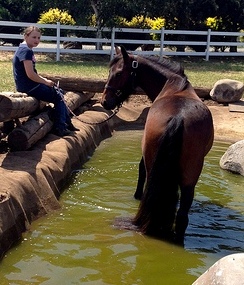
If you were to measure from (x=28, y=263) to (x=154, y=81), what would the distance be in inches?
114

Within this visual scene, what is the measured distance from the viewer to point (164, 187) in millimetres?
5754

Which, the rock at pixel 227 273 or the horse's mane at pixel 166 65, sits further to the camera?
the horse's mane at pixel 166 65

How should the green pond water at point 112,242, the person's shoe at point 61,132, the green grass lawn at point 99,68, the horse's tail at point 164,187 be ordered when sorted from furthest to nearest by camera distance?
the green grass lawn at point 99,68
the person's shoe at point 61,132
the horse's tail at point 164,187
the green pond water at point 112,242

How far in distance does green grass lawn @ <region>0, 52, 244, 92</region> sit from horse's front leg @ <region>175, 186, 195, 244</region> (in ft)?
25.0

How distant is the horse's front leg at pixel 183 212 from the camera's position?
19.1 feet

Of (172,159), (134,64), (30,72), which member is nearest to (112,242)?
(172,159)

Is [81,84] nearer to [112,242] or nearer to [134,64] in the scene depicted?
[134,64]

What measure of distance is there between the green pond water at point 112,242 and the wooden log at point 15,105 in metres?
1.27

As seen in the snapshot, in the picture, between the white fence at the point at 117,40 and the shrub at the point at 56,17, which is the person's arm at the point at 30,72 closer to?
the white fence at the point at 117,40

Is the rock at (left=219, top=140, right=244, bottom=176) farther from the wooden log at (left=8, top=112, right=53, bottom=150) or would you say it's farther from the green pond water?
the wooden log at (left=8, top=112, right=53, bottom=150)

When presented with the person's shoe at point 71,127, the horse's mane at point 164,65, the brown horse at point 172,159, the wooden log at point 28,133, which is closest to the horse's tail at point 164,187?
the brown horse at point 172,159

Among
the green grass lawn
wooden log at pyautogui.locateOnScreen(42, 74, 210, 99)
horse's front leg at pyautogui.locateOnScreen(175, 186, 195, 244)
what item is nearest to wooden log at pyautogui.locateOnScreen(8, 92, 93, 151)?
horse's front leg at pyautogui.locateOnScreen(175, 186, 195, 244)

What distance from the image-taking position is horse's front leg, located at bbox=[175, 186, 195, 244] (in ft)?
19.1

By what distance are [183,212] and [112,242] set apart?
2.67ft
